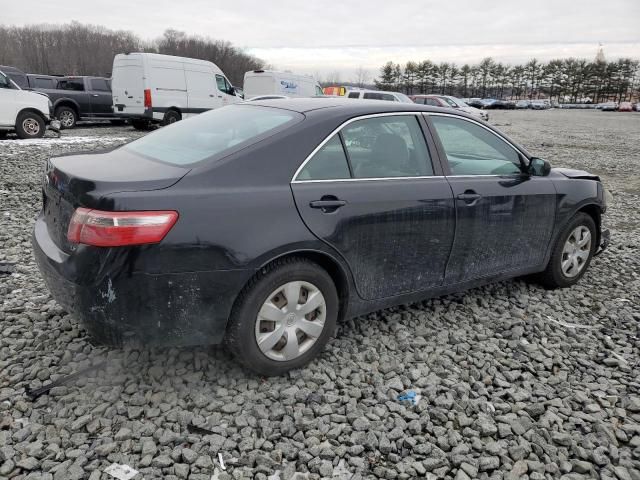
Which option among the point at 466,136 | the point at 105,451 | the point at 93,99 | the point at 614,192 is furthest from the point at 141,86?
the point at 105,451

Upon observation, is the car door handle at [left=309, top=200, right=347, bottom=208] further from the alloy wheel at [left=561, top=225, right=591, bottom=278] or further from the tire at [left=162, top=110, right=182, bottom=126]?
the tire at [left=162, top=110, right=182, bottom=126]

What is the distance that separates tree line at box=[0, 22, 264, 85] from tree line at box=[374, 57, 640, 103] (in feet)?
98.2


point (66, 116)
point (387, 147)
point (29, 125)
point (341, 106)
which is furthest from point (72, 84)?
point (387, 147)

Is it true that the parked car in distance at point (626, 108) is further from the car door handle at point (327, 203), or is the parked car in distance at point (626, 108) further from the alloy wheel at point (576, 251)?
the car door handle at point (327, 203)

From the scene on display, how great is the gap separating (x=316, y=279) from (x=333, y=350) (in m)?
0.69

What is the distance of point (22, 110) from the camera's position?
12.5 m

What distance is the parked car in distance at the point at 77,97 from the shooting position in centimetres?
1678

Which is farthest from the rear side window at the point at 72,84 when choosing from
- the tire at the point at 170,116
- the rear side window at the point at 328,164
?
the rear side window at the point at 328,164

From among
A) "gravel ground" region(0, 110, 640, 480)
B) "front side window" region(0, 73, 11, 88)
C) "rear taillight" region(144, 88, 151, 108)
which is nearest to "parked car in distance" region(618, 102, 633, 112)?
"rear taillight" region(144, 88, 151, 108)

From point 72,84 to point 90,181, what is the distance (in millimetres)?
17103

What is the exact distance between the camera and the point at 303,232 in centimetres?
279

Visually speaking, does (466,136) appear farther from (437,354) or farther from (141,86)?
(141,86)

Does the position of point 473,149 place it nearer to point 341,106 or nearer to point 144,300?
point 341,106

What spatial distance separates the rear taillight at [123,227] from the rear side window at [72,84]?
17105 millimetres
